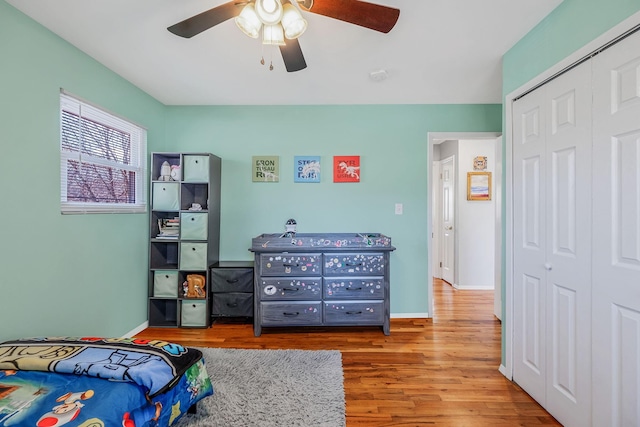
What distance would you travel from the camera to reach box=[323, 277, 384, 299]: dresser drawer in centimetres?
273

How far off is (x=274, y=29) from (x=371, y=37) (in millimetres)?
803

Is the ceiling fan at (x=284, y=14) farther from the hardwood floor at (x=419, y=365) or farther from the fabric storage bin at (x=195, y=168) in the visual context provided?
the hardwood floor at (x=419, y=365)

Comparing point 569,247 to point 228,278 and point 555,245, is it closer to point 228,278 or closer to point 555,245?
point 555,245

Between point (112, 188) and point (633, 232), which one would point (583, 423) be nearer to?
point (633, 232)

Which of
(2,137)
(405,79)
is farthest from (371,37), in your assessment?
(2,137)

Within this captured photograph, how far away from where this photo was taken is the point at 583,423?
147 centimetres

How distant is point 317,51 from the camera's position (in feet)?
6.93

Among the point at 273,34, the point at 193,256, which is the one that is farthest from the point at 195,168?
the point at 273,34

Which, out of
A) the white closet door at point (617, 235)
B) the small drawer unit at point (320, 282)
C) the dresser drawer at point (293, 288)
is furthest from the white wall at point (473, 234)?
the white closet door at point (617, 235)

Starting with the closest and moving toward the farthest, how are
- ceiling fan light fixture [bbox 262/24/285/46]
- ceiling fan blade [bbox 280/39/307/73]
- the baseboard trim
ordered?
ceiling fan light fixture [bbox 262/24/285/46], ceiling fan blade [bbox 280/39/307/73], the baseboard trim

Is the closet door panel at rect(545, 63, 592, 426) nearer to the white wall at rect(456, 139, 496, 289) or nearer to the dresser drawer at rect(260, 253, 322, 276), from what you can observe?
the dresser drawer at rect(260, 253, 322, 276)

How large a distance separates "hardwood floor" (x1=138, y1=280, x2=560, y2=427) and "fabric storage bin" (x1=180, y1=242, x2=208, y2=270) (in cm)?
67

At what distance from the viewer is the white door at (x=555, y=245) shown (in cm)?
148

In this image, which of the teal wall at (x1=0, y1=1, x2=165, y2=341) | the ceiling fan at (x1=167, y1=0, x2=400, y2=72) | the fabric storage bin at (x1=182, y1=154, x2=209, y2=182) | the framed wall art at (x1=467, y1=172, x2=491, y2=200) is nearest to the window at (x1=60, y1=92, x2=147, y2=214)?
the teal wall at (x1=0, y1=1, x2=165, y2=341)
